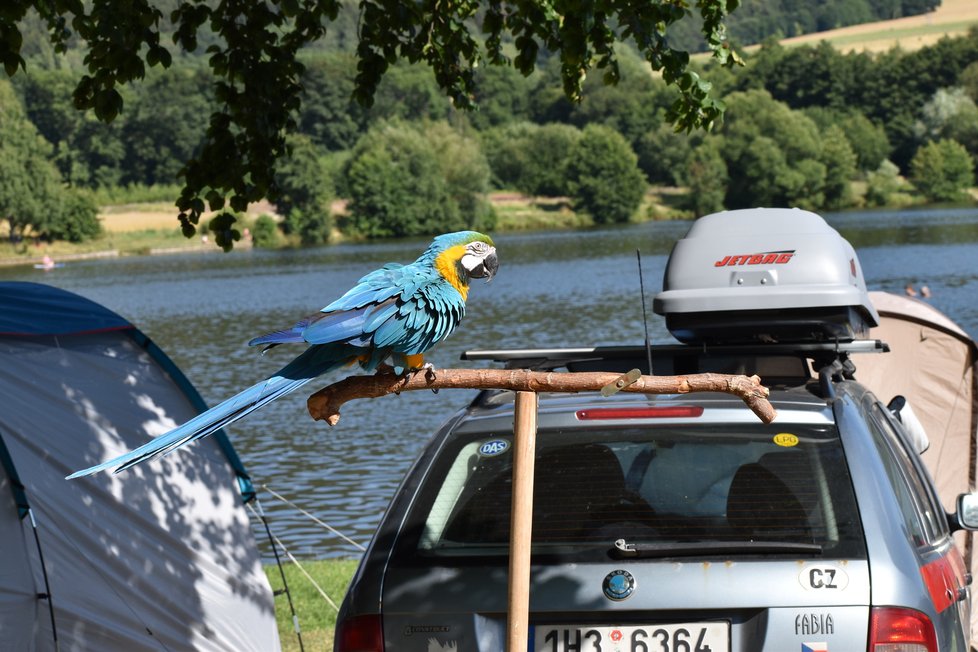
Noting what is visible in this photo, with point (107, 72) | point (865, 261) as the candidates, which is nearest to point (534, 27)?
point (107, 72)

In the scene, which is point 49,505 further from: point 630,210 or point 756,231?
point 630,210

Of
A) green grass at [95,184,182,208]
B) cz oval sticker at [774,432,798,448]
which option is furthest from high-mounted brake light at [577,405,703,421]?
green grass at [95,184,182,208]

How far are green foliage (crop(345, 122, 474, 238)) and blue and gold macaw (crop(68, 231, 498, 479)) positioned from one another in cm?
9249

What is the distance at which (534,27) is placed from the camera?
8.38 m

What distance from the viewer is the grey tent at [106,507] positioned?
20.2ft

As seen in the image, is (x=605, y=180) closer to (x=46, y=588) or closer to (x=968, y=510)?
(x=46, y=588)

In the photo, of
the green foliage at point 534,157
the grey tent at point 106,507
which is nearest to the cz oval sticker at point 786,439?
the grey tent at point 106,507

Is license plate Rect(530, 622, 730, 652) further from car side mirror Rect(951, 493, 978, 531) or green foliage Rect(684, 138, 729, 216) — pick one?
green foliage Rect(684, 138, 729, 216)

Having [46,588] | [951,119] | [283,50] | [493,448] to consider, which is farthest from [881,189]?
[493,448]

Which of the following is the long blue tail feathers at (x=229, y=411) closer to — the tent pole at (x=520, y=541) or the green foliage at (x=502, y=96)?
the tent pole at (x=520, y=541)

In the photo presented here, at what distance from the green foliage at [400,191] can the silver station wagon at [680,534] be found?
92047 millimetres

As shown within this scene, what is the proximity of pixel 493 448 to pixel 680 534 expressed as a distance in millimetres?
677

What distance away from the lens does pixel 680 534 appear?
351cm

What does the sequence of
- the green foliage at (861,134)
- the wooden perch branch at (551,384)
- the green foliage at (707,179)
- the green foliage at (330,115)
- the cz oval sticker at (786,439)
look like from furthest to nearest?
the green foliage at (330,115), the green foliage at (861,134), the green foliage at (707,179), the cz oval sticker at (786,439), the wooden perch branch at (551,384)
